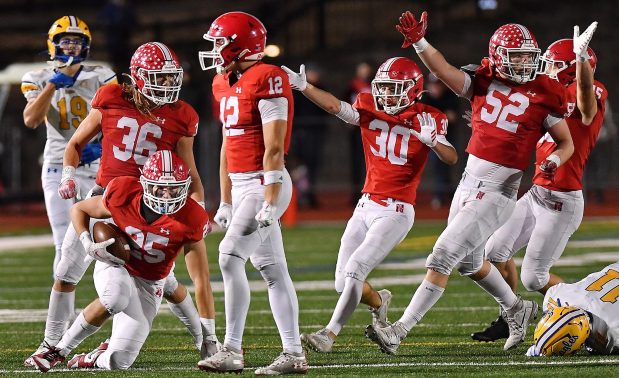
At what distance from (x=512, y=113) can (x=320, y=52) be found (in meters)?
14.5

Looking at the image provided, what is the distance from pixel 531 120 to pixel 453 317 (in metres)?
1.90

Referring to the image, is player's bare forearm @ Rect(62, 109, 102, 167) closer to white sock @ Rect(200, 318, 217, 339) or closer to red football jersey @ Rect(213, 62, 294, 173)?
red football jersey @ Rect(213, 62, 294, 173)

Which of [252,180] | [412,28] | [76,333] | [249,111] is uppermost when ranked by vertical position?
[412,28]

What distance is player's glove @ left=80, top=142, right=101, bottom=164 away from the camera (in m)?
7.97

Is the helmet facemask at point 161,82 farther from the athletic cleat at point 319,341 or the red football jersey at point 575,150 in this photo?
the red football jersey at point 575,150

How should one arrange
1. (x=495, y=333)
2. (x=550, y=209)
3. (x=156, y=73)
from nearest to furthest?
1. (x=156, y=73)
2. (x=495, y=333)
3. (x=550, y=209)

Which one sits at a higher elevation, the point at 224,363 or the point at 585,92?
the point at 585,92

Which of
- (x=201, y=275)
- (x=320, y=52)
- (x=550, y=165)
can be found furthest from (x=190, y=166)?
(x=320, y=52)

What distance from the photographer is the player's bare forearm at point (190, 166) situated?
6.96 m

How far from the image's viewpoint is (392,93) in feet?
24.6

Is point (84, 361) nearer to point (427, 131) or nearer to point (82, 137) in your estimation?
point (82, 137)

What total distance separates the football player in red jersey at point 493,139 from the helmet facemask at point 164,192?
1532mm

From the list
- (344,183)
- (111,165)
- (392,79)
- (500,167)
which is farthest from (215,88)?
(344,183)

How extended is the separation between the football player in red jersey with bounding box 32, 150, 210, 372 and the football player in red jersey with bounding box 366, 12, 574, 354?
4.52ft
